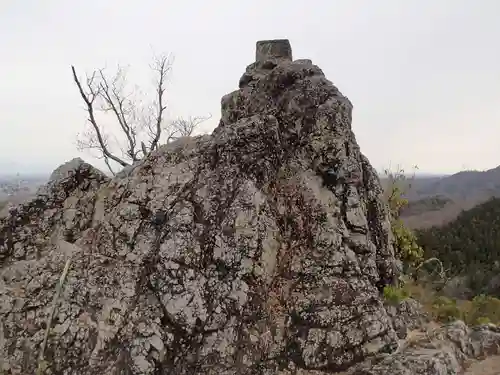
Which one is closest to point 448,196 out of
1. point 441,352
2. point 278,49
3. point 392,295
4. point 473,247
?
point 473,247

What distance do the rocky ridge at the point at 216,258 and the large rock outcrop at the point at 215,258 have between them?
0.7 inches

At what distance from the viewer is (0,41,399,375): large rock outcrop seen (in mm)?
6293

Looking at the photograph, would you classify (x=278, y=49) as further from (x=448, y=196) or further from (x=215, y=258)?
(x=448, y=196)

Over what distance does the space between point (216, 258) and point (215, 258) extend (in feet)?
0.05

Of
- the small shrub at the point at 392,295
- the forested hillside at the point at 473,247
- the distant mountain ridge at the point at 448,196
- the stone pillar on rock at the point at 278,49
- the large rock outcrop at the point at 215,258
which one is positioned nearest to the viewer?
the large rock outcrop at the point at 215,258

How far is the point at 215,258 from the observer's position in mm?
6656

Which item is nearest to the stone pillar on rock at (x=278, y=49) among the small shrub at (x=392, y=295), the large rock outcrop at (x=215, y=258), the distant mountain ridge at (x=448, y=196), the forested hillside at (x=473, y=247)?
the large rock outcrop at (x=215, y=258)

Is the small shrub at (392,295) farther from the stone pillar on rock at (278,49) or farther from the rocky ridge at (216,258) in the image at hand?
the stone pillar on rock at (278,49)

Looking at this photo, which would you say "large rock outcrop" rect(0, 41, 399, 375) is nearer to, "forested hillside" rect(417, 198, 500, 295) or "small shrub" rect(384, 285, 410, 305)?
"small shrub" rect(384, 285, 410, 305)

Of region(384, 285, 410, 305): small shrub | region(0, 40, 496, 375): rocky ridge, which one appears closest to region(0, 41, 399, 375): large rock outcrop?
region(0, 40, 496, 375): rocky ridge

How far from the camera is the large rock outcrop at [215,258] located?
629cm

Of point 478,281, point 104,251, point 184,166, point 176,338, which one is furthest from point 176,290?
point 478,281

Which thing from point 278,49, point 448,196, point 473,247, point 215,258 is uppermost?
point 278,49

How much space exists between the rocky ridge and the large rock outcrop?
18 mm
